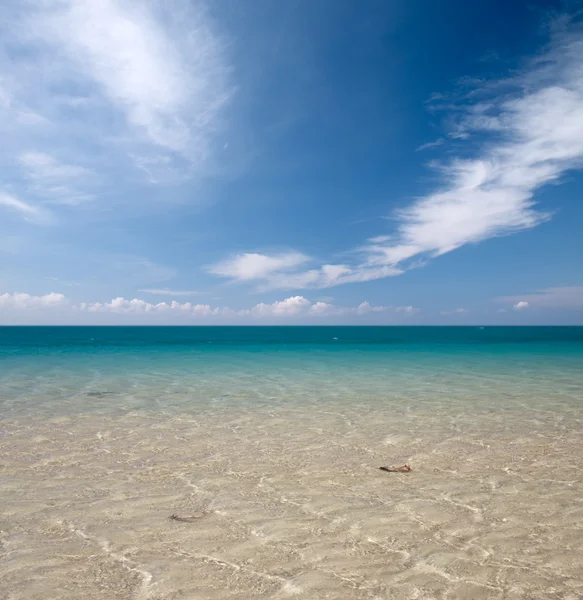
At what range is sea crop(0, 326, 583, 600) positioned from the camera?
4.52m

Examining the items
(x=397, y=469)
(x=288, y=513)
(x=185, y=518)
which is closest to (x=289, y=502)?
(x=288, y=513)

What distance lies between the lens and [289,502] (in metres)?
6.55

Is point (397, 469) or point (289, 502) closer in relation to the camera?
point (289, 502)

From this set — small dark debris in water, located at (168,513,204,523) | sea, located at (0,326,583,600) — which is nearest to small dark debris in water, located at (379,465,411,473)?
sea, located at (0,326,583,600)

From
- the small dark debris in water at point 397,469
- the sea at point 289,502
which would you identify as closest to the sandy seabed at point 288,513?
the sea at point 289,502

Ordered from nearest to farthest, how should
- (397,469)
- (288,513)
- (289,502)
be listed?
1. (288,513)
2. (289,502)
3. (397,469)

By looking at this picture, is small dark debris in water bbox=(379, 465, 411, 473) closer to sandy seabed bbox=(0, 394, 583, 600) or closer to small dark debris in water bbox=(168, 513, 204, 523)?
sandy seabed bbox=(0, 394, 583, 600)

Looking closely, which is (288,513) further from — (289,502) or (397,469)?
(397,469)

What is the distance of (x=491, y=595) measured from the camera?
427 centimetres

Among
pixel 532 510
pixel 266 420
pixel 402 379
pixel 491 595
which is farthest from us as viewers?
pixel 402 379

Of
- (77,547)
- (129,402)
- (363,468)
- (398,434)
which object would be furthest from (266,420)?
(77,547)

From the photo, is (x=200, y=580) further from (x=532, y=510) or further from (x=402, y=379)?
(x=402, y=379)

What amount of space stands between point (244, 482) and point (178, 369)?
2024 cm

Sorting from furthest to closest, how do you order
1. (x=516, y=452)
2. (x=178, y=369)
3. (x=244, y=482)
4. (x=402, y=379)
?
1. (x=178, y=369)
2. (x=402, y=379)
3. (x=516, y=452)
4. (x=244, y=482)
